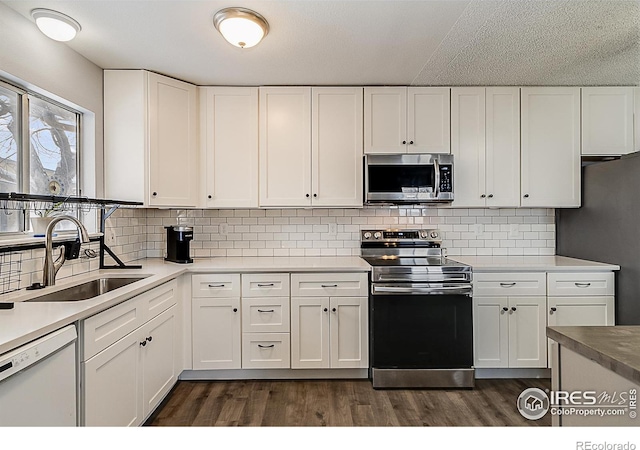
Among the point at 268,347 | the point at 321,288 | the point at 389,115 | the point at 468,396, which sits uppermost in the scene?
the point at 389,115

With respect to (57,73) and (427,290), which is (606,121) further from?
(57,73)

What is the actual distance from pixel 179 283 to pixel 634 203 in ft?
10.8

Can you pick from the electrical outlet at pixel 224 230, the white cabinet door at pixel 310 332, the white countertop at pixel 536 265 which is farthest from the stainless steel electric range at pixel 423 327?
the electrical outlet at pixel 224 230

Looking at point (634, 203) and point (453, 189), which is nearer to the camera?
point (634, 203)

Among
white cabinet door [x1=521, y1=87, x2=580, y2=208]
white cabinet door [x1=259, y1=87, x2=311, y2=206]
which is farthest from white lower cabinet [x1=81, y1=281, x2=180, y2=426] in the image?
white cabinet door [x1=521, y1=87, x2=580, y2=208]

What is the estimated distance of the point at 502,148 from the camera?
2.93m

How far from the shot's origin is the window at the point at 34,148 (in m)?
1.90

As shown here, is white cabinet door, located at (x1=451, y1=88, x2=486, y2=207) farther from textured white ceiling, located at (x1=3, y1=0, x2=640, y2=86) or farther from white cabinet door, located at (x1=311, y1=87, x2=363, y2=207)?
white cabinet door, located at (x1=311, y1=87, x2=363, y2=207)

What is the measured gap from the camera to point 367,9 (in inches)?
74.8

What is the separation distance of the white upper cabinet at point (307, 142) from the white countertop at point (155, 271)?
545 mm

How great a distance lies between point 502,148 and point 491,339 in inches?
61.4

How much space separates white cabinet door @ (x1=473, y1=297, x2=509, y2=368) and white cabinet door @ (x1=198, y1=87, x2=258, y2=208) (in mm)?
2027

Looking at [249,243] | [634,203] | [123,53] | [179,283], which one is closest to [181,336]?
[179,283]
